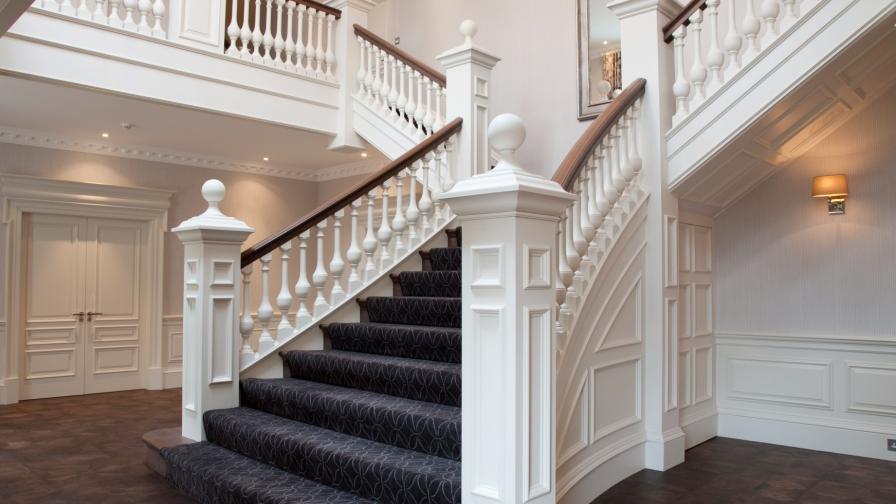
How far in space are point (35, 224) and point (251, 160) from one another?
2.34m

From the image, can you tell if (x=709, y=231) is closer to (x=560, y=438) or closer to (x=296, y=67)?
(x=560, y=438)

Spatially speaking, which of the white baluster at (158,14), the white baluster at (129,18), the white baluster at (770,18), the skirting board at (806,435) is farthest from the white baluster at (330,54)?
the skirting board at (806,435)

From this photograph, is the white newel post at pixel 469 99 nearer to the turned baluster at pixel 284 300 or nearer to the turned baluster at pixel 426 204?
the turned baluster at pixel 426 204

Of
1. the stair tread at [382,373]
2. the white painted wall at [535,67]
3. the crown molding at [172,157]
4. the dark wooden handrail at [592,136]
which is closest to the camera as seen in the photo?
the dark wooden handrail at [592,136]

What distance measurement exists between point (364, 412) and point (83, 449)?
2.41 m

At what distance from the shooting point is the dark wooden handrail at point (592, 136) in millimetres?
2945

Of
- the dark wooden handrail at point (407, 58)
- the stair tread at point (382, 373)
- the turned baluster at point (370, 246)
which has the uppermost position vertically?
the dark wooden handrail at point (407, 58)

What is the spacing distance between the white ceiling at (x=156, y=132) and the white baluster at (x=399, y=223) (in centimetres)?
215

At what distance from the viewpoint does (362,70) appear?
643 centimetres

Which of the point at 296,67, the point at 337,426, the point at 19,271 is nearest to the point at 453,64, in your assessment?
the point at 296,67

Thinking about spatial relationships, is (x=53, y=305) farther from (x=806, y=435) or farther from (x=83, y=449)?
(x=806, y=435)

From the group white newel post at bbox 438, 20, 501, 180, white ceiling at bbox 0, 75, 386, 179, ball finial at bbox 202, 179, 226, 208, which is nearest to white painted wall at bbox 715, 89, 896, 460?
white newel post at bbox 438, 20, 501, 180

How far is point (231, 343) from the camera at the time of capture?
3.83 metres

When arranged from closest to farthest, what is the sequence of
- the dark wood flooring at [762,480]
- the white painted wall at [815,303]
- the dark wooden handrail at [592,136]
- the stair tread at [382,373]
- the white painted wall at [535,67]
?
1. the dark wooden handrail at [592,136]
2. the stair tread at [382,373]
3. the dark wood flooring at [762,480]
4. the white painted wall at [815,303]
5. the white painted wall at [535,67]
